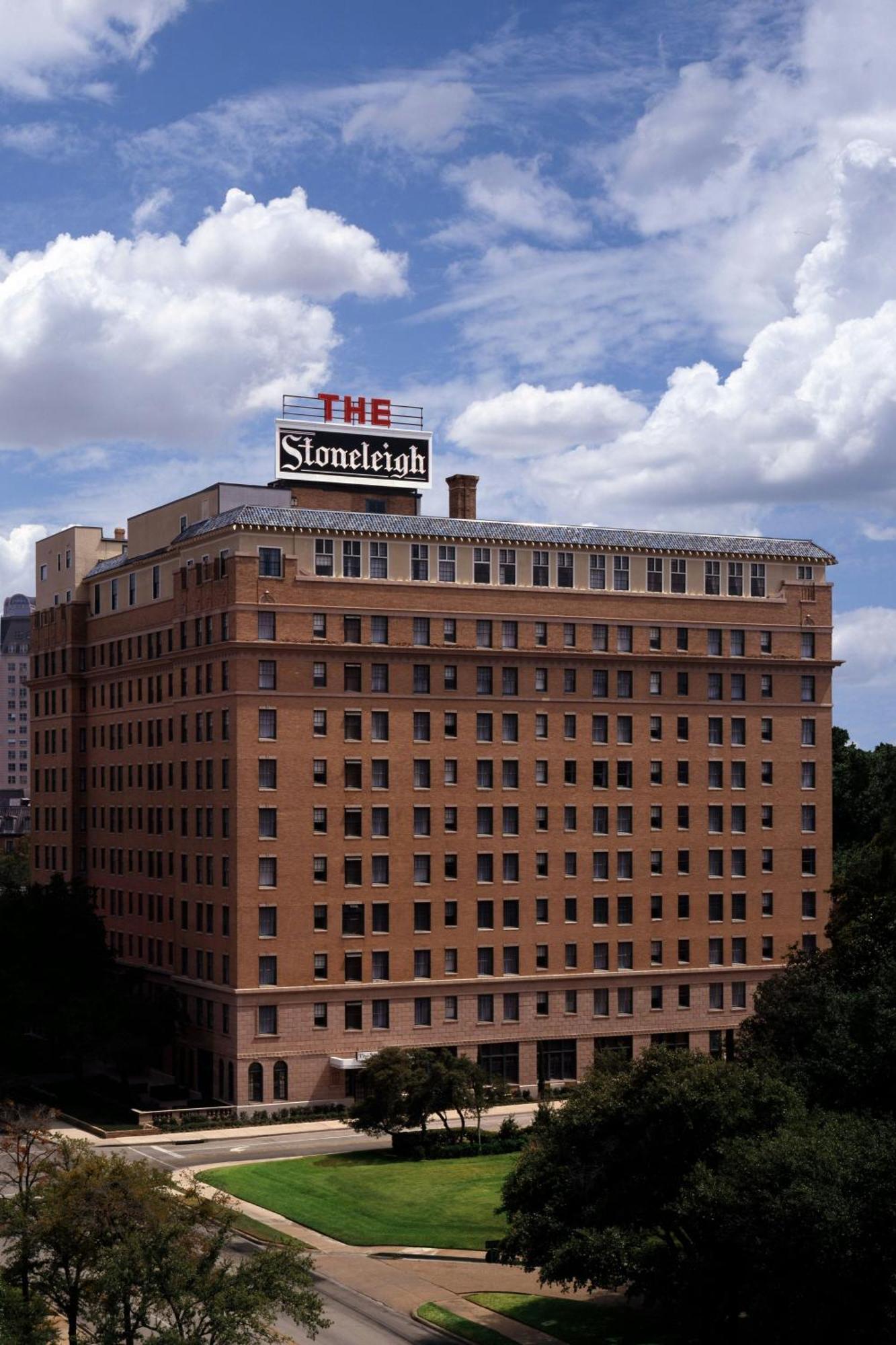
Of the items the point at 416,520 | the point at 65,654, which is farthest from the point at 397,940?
the point at 65,654

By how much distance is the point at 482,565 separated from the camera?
108 meters

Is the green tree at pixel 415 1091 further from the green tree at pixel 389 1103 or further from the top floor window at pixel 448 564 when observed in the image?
the top floor window at pixel 448 564

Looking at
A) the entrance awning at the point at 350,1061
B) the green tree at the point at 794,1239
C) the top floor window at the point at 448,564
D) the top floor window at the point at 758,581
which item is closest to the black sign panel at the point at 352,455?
the top floor window at the point at 448,564

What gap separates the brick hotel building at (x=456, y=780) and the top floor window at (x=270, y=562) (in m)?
0.16

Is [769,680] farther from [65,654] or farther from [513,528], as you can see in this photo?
[65,654]

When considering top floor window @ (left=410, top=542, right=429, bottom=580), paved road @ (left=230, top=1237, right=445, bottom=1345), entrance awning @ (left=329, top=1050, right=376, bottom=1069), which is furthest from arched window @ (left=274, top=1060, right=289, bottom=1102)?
paved road @ (left=230, top=1237, right=445, bottom=1345)

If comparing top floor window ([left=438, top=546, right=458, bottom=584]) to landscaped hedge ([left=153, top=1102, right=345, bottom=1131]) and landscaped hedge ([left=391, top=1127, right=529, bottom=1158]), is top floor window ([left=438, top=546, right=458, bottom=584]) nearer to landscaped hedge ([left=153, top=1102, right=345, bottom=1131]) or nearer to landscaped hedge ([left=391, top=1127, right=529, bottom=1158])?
landscaped hedge ([left=153, top=1102, right=345, bottom=1131])

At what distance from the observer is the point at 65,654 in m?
132

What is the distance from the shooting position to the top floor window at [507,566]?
109 metres

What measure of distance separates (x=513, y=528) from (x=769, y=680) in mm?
20870

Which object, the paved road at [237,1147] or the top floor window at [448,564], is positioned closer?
the paved road at [237,1147]

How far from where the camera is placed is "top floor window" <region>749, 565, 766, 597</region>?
382 ft

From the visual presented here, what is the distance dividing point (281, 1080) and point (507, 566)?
34.1m

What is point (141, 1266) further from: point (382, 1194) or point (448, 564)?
point (448, 564)
